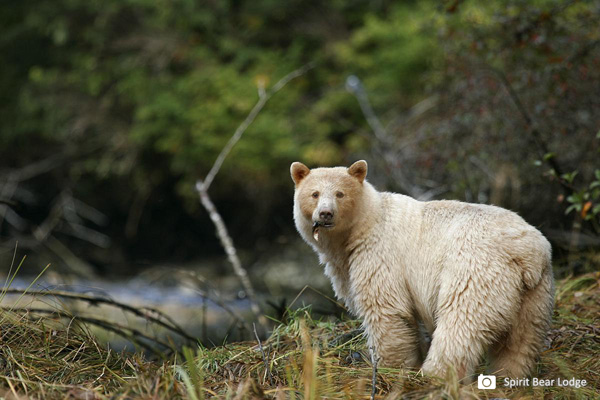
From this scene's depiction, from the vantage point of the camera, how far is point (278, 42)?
1562 cm

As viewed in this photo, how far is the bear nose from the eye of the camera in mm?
3666

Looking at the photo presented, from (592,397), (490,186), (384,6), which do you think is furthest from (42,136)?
(592,397)

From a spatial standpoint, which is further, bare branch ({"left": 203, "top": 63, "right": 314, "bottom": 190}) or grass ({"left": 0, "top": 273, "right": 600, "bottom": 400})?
bare branch ({"left": 203, "top": 63, "right": 314, "bottom": 190})

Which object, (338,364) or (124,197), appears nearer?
(338,364)

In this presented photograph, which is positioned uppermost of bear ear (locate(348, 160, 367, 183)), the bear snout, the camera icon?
bear ear (locate(348, 160, 367, 183))

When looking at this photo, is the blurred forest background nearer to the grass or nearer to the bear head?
the bear head

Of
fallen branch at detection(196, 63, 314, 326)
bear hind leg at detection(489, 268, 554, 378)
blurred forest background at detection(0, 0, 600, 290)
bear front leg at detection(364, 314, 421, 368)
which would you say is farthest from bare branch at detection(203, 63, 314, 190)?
blurred forest background at detection(0, 0, 600, 290)

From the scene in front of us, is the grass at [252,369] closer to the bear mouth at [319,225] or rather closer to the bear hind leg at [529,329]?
the bear hind leg at [529,329]

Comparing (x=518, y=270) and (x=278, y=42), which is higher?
(x=278, y=42)

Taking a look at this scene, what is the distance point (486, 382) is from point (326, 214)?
4.48 ft

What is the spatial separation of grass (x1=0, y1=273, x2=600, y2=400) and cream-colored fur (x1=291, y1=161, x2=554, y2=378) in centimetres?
23

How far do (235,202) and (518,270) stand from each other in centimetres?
1147

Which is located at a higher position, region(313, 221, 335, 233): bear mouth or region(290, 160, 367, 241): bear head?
region(290, 160, 367, 241): bear head

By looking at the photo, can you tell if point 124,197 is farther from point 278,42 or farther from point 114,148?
point 278,42
